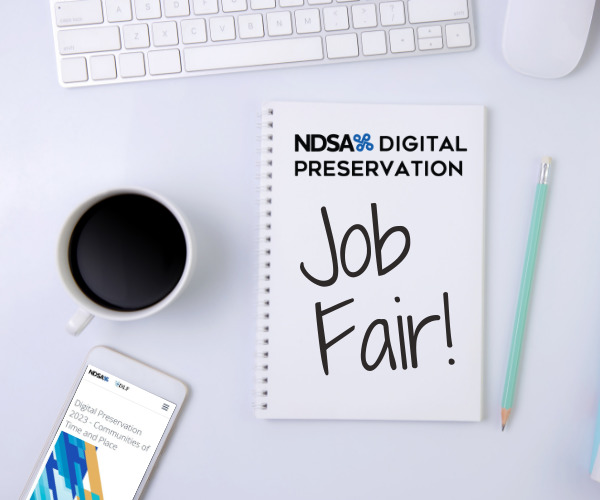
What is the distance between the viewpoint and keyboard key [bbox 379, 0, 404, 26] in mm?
556

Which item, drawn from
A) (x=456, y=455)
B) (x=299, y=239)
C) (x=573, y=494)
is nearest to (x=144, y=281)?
(x=299, y=239)

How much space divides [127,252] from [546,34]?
478mm

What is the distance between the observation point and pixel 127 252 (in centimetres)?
53

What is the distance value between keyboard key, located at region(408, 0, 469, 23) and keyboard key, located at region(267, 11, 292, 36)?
13 cm

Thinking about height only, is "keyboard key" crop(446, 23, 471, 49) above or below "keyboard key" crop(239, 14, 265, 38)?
below

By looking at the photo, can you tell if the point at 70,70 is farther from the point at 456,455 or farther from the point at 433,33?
the point at 456,455

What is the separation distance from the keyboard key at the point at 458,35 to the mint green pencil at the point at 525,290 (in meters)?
0.15

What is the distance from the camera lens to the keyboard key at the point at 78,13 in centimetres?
55

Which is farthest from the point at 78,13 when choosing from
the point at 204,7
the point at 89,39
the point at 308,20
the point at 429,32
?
the point at 429,32

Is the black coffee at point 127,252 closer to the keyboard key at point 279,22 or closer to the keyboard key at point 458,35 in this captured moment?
the keyboard key at point 279,22

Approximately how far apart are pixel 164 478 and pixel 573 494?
0.44 metres

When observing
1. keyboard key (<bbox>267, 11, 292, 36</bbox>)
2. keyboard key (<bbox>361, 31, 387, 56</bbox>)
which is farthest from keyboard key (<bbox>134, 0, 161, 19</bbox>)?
keyboard key (<bbox>361, 31, 387, 56</bbox>)

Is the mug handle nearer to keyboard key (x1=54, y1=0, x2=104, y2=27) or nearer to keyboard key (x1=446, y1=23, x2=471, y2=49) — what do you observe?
keyboard key (x1=54, y1=0, x2=104, y2=27)

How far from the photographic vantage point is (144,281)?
0.53 metres
